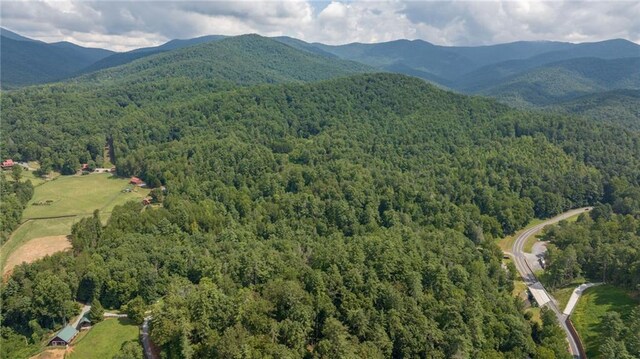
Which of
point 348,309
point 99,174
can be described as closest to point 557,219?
point 348,309

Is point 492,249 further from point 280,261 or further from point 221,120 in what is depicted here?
point 221,120

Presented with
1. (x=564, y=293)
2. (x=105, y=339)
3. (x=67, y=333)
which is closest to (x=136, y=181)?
(x=67, y=333)

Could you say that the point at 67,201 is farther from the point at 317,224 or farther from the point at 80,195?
the point at 317,224

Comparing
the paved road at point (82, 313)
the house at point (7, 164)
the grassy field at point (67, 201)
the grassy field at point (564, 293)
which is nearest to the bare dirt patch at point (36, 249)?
the grassy field at point (67, 201)

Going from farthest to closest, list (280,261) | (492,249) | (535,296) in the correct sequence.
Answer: (492,249) < (535,296) < (280,261)

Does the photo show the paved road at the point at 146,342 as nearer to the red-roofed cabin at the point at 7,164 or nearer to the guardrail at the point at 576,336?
the guardrail at the point at 576,336

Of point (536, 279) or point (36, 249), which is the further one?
point (536, 279)

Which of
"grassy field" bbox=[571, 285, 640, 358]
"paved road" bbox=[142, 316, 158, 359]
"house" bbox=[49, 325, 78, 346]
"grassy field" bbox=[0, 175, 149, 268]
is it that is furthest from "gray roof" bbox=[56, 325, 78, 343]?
"grassy field" bbox=[571, 285, 640, 358]
